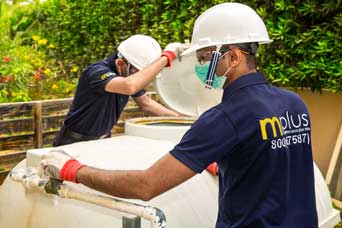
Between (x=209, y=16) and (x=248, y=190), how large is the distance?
28.8 inches

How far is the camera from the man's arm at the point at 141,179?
1.86m

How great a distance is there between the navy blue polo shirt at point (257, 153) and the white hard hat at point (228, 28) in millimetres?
175

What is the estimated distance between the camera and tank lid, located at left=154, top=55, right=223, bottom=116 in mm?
3703

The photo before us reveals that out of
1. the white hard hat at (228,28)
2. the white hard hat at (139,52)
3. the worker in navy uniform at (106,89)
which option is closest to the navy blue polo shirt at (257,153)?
the white hard hat at (228,28)

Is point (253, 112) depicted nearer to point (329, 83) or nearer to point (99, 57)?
point (329, 83)

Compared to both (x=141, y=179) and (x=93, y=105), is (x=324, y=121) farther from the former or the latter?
(x=141, y=179)

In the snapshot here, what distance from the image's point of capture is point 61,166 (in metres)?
2.10

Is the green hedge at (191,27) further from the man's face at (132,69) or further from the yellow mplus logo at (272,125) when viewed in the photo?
the yellow mplus logo at (272,125)

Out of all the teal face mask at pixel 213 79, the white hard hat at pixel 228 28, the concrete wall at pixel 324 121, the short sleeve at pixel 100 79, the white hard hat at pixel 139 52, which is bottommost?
the concrete wall at pixel 324 121

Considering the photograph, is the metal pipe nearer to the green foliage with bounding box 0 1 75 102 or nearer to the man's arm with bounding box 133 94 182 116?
the man's arm with bounding box 133 94 182 116

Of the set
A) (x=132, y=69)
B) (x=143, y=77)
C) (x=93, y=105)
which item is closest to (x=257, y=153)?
(x=143, y=77)

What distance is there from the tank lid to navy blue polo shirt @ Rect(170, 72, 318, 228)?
1.66 m

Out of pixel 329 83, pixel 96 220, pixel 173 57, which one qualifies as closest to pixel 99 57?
pixel 329 83

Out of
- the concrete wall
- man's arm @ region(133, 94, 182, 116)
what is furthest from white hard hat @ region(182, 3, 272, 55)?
the concrete wall
